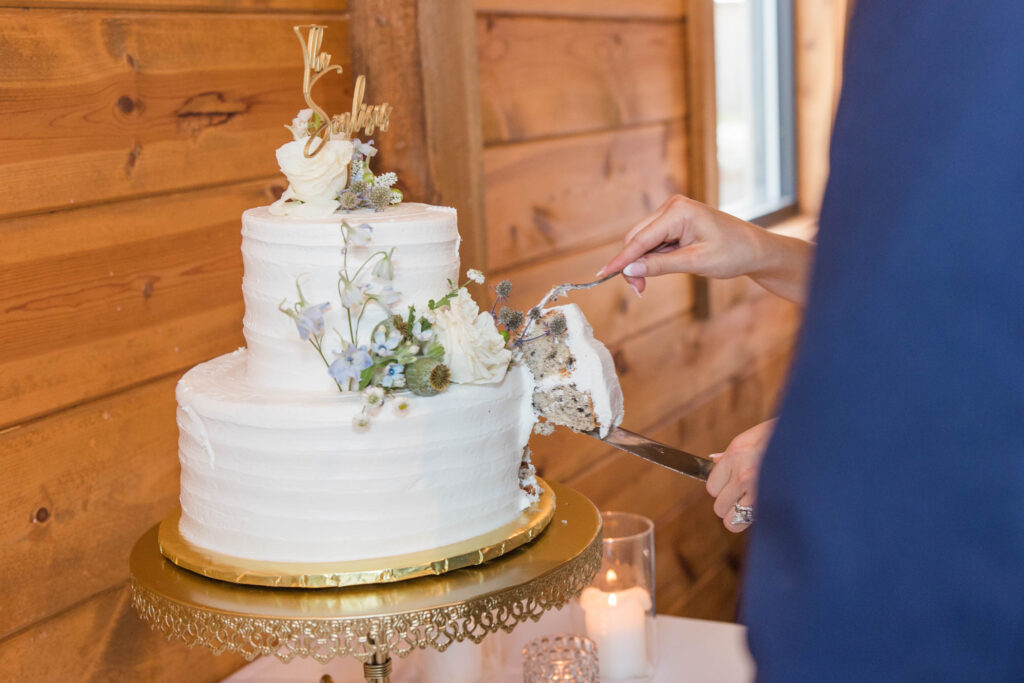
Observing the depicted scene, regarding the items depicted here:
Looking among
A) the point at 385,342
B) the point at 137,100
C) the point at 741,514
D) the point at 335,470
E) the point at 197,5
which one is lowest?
the point at 741,514

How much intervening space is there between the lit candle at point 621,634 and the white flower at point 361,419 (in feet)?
1.80

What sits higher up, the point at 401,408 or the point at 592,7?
the point at 592,7

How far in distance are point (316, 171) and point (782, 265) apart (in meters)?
0.63

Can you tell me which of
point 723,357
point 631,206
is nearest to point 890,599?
point 631,206

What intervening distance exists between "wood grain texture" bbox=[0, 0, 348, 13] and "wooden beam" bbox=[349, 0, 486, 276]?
0.22 feet

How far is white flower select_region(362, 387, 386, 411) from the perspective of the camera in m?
0.91

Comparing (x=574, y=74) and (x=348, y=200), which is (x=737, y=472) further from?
(x=574, y=74)

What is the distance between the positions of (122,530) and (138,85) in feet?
1.67

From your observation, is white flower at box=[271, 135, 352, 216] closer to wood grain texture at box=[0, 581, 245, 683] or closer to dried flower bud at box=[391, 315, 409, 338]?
dried flower bud at box=[391, 315, 409, 338]

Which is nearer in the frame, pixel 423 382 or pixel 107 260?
pixel 423 382

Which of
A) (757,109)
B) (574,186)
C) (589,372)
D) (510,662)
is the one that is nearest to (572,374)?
(589,372)

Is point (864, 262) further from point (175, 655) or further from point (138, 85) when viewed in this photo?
point (175, 655)

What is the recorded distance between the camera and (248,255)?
0.99m

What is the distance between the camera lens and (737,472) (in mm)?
1023
